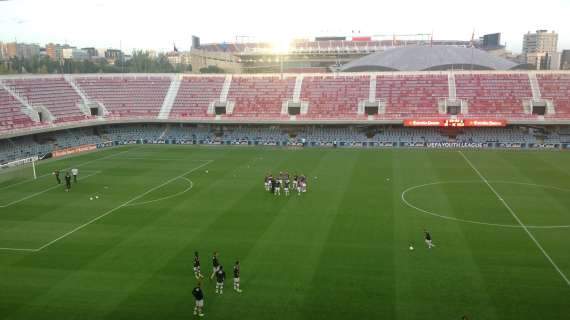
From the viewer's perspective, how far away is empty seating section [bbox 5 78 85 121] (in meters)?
51.4

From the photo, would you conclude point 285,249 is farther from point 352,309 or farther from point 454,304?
point 454,304

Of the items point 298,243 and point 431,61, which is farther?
point 431,61

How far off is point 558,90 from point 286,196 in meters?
38.2

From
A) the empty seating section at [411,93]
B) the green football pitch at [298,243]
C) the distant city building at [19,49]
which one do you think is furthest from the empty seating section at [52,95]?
the distant city building at [19,49]

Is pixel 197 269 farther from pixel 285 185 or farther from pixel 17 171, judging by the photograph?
pixel 17 171

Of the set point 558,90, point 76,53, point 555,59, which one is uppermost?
point 76,53

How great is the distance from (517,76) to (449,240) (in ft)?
133

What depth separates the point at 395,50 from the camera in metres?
78.1

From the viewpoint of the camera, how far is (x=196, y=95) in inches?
2338

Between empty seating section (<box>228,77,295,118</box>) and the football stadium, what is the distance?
10.2 inches

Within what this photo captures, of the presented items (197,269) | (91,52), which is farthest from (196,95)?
(91,52)

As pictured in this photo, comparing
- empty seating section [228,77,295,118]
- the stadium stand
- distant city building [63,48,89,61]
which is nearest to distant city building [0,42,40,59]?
distant city building [63,48,89,61]

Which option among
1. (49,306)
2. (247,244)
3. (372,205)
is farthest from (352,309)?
(372,205)

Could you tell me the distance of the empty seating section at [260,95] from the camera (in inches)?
2185
